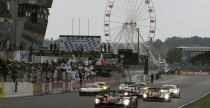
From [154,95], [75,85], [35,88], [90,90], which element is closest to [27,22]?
[75,85]

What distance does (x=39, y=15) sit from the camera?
7562 centimetres

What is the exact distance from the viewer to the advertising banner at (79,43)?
75.4 m

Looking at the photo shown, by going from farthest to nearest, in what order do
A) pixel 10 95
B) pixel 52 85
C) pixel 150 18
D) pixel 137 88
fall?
pixel 150 18 → pixel 52 85 → pixel 137 88 → pixel 10 95

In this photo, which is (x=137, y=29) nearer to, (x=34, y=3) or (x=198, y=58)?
(x=34, y=3)

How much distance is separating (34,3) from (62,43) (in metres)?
7.70

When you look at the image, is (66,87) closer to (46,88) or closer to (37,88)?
(46,88)

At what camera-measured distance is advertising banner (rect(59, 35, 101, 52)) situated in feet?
247

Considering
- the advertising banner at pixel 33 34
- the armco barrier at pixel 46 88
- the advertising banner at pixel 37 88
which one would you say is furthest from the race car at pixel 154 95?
the advertising banner at pixel 33 34

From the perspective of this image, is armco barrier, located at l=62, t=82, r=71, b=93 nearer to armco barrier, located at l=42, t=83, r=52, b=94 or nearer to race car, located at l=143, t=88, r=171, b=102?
armco barrier, located at l=42, t=83, r=52, b=94

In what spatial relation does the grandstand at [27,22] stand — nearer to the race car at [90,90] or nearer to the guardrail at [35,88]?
the guardrail at [35,88]

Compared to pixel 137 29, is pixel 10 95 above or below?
below

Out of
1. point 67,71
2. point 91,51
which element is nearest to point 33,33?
point 91,51

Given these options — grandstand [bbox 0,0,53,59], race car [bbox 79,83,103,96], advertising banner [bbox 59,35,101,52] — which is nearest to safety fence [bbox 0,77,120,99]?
race car [bbox 79,83,103,96]

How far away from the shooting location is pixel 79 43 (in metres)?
76.1
